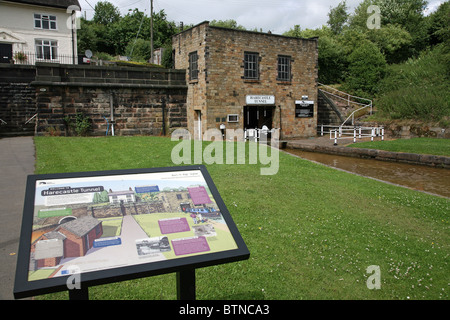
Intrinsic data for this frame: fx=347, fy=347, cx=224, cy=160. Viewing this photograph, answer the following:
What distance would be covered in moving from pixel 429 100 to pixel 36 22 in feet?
103

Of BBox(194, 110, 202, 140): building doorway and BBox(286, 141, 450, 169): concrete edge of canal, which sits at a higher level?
BBox(194, 110, 202, 140): building doorway

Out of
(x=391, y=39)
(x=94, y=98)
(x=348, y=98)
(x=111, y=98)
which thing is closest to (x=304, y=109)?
(x=348, y=98)

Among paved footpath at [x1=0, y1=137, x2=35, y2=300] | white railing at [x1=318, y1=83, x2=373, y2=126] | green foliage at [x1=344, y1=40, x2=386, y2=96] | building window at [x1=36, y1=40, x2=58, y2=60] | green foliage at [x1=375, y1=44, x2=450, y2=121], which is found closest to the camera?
paved footpath at [x1=0, y1=137, x2=35, y2=300]

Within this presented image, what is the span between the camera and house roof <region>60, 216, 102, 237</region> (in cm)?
261

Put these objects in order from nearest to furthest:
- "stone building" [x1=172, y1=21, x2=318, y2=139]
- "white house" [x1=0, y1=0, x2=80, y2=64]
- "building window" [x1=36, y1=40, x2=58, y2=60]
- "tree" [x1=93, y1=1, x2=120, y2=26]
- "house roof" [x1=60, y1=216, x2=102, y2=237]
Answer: "house roof" [x1=60, y1=216, x2=102, y2=237] < "stone building" [x1=172, y1=21, x2=318, y2=139] < "white house" [x1=0, y1=0, x2=80, y2=64] < "building window" [x1=36, y1=40, x2=58, y2=60] < "tree" [x1=93, y1=1, x2=120, y2=26]

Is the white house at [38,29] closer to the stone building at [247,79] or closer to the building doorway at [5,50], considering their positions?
the building doorway at [5,50]

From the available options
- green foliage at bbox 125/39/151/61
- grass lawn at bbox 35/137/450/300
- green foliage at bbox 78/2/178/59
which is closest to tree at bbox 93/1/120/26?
green foliage at bbox 78/2/178/59

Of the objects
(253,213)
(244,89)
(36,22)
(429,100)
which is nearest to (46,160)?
(253,213)

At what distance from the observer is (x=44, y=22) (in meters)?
30.9

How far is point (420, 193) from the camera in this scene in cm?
841

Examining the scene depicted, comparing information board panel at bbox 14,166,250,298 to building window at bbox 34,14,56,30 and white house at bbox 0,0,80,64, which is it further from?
building window at bbox 34,14,56,30

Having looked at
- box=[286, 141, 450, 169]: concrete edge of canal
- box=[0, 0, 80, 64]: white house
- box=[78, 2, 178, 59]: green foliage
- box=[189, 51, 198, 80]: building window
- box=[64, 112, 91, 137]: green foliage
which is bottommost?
box=[286, 141, 450, 169]: concrete edge of canal

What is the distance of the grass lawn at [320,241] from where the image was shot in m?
4.01

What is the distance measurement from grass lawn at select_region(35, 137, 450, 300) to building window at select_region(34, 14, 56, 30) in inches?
1042
